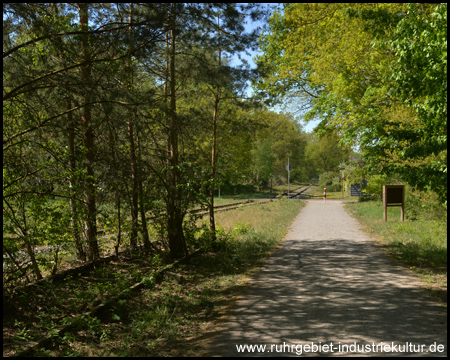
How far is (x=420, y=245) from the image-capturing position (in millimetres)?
10414

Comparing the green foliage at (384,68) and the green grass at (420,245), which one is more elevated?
the green foliage at (384,68)

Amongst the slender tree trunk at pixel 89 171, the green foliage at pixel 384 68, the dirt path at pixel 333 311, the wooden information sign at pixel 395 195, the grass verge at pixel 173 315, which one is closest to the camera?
the dirt path at pixel 333 311

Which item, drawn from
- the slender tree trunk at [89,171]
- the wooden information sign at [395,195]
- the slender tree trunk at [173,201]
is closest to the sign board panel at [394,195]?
the wooden information sign at [395,195]

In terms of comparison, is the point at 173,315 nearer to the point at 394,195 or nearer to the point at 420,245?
the point at 420,245

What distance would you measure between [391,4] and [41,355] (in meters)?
9.94

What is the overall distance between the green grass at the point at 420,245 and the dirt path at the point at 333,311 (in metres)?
0.37

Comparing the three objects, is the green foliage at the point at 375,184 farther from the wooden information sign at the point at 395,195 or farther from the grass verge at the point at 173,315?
the grass verge at the point at 173,315

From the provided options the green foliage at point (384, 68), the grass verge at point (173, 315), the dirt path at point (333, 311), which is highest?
the green foliage at point (384, 68)

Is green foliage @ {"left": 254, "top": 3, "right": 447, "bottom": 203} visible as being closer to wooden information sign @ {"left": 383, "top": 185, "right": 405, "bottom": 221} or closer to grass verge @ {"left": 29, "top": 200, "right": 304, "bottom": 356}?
wooden information sign @ {"left": 383, "top": 185, "right": 405, "bottom": 221}

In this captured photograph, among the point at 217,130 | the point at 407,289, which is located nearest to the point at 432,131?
the point at 407,289

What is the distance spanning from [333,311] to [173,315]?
2494mm

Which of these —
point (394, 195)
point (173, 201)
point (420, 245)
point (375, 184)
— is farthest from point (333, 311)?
point (375, 184)

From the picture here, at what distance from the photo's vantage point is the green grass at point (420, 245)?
7279mm

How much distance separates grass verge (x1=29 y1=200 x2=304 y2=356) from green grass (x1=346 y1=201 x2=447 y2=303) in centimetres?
356
